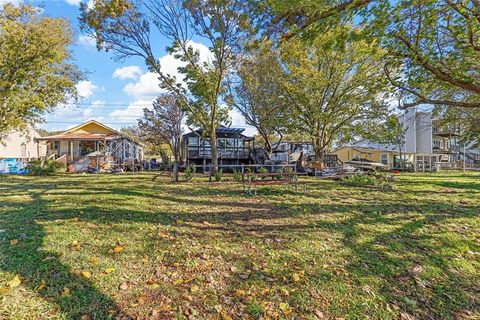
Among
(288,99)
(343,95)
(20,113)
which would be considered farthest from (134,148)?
(343,95)

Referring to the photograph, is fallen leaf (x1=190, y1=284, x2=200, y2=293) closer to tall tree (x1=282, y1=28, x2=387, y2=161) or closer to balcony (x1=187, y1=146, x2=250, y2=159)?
tall tree (x1=282, y1=28, x2=387, y2=161)

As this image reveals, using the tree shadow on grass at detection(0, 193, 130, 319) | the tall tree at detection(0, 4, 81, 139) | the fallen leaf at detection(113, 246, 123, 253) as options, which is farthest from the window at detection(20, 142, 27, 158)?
the fallen leaf at detection(113, 246, 123, 253)

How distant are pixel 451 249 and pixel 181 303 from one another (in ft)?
15.1

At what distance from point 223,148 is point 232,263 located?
22.3m

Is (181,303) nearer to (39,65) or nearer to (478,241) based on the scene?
(478,241)

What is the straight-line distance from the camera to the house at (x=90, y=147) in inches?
884

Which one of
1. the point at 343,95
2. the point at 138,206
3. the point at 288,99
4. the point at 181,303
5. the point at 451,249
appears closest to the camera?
the point at 181,303

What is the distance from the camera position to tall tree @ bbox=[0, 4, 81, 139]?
1365cm

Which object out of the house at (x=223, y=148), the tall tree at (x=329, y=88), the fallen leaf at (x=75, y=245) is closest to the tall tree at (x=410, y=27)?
the fallen leaf at (x=75, y=245)

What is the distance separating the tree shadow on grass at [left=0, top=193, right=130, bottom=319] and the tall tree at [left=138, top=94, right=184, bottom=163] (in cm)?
2611

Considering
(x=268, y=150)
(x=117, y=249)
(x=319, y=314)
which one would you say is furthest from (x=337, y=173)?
(x=117, y=249)

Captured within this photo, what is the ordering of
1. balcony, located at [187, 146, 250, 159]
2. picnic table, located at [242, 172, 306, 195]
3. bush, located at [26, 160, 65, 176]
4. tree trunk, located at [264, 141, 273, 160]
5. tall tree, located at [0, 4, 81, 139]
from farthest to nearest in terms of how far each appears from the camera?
balcony, located at [187, 146, 250, 159] < tree trunk, located at [264, 141, 273, 160] < bush, located at [26, 160, 65, 176] < tall tree, located at [0, 4, 81, 139] < picnic table, located at [242, 172, 306, 195]

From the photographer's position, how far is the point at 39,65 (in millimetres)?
14266

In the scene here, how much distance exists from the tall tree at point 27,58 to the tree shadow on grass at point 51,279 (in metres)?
13.8
